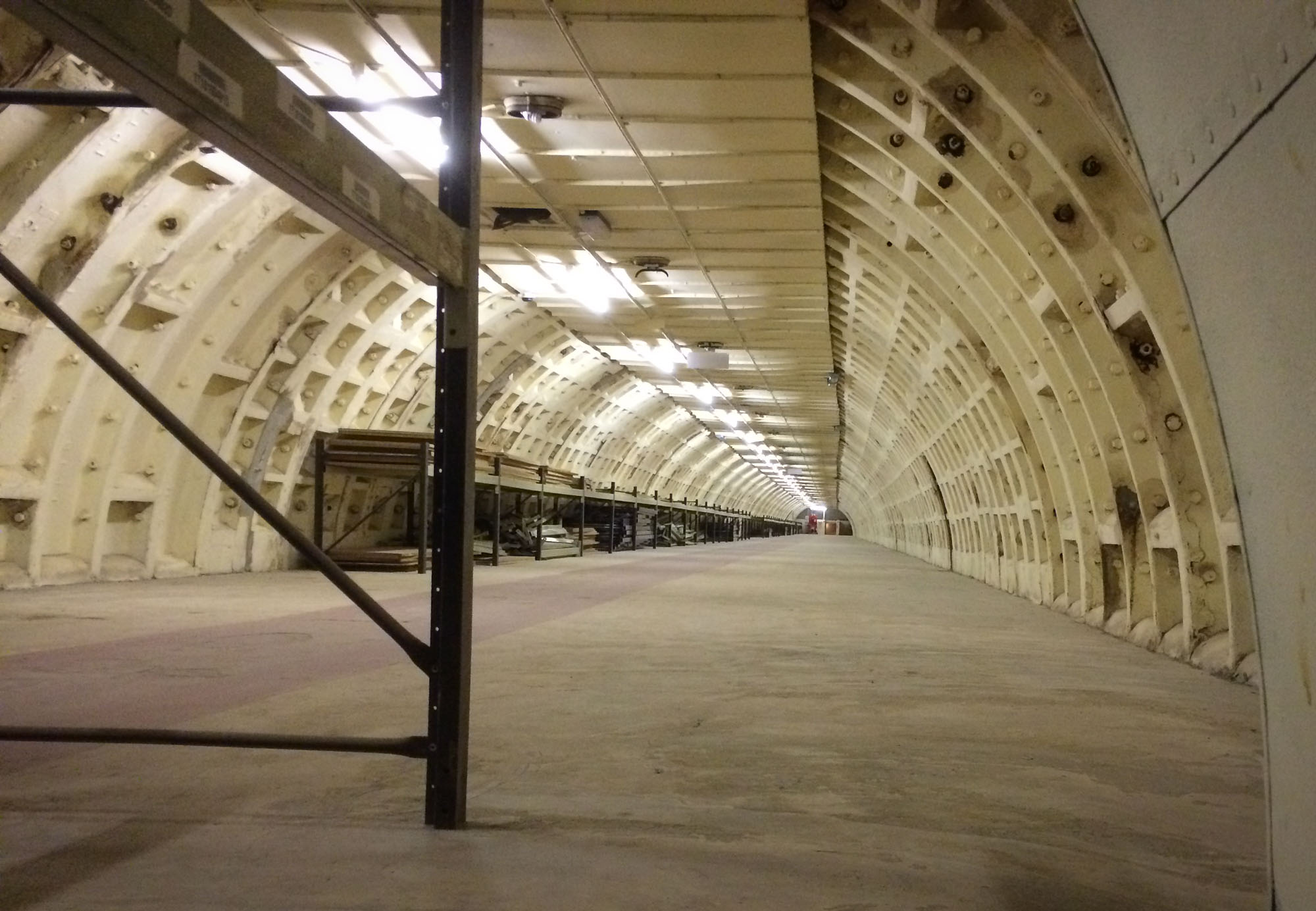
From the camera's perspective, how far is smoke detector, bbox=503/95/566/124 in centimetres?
761

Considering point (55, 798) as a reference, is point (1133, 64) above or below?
above

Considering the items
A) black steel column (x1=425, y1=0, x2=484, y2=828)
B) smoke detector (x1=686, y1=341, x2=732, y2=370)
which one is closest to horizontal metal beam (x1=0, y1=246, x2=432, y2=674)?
black steel column (x1=425, y1=0, x2=484, y2=828)

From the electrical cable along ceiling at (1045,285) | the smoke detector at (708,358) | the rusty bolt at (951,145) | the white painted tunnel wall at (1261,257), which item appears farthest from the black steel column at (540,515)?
the white painted tunnel wall at (1261,257)

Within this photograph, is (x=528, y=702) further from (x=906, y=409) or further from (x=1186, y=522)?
(x=906, y=409)

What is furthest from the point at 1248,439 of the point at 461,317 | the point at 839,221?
the point at 839,221

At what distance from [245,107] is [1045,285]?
669 cm

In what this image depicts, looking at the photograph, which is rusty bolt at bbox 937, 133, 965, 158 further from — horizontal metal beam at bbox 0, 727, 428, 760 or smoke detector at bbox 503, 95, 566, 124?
horizontal metal beam at bbox 0, 727, 428, 760

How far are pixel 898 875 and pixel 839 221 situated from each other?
8801 mm

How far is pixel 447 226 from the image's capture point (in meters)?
2.84

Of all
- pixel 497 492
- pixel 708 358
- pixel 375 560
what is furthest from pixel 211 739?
pixel 708 358

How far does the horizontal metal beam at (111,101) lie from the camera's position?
2.80 m

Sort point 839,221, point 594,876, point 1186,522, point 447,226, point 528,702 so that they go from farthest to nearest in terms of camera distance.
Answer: point 839,221
point 1186,522
point 528,702
point 447,226
point 594,876

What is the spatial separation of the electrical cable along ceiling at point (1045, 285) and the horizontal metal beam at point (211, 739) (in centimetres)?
248

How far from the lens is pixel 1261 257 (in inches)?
64.9
